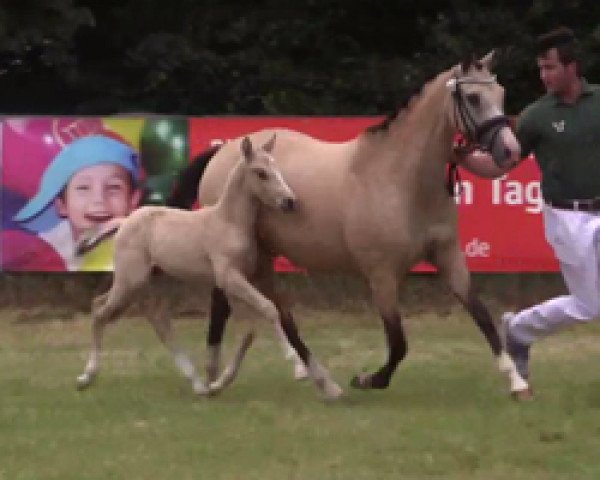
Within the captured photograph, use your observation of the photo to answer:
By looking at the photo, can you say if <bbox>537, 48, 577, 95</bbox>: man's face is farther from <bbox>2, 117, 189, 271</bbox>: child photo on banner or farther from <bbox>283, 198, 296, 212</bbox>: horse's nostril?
<bbox>2, 117, 189, 271</bbox>: child photo on banner

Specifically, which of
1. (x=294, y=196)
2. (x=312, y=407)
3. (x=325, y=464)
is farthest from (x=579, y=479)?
(x=294, y=196)

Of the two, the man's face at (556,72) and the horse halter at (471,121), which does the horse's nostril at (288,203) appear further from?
the man's face at (556,72)

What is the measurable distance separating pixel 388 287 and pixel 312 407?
0.88 m

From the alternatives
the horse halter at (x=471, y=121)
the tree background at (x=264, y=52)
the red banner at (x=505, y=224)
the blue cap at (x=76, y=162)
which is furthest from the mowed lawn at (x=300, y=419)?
the tree background at (x=264, y=52)

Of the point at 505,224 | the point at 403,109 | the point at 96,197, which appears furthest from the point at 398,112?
the point at 96,197

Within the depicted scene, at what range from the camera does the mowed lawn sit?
7.56m

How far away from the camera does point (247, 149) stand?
10.0 metres

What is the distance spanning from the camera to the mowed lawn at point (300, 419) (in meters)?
7.56

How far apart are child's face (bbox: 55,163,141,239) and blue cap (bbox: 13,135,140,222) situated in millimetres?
59

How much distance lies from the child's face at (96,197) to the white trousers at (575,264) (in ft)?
21.6

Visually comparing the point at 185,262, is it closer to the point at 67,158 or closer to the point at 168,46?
the point at 67,158

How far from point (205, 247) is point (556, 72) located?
8.34 feet

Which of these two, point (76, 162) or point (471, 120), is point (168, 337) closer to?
point (471, 120)

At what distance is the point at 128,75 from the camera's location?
21.1 m
